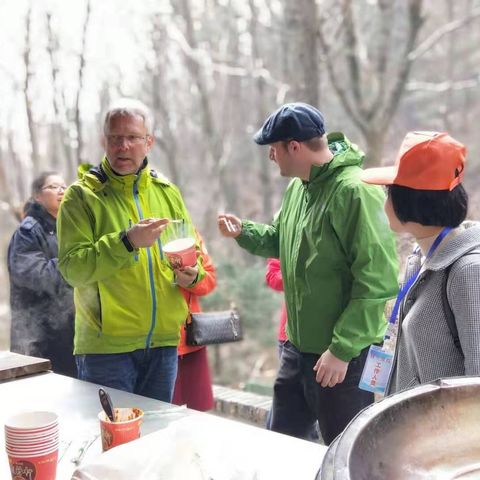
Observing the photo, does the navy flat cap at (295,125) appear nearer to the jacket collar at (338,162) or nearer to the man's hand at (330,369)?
the jacket collar at (338,162)

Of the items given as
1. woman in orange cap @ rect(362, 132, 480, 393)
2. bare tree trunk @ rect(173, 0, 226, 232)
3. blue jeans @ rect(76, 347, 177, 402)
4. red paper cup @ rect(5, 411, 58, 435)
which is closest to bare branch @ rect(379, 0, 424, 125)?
bare tree trunk @ rect(173, 0, 226, 232)

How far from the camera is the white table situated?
4.91ft

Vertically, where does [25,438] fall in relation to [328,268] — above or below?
below

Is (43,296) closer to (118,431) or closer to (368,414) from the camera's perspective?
(118,431)

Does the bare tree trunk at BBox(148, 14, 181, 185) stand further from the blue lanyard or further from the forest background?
the blue lanyard

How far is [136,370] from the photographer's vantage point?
95.3 inches

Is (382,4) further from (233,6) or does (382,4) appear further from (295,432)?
(295,432)

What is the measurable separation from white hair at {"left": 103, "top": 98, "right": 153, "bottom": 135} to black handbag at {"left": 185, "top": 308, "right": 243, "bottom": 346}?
3.04ft

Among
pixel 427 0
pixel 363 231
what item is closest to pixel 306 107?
pixel 363 231

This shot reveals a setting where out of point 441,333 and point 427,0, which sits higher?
point 427,0

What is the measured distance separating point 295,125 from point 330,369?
88 cm

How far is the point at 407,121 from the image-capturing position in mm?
12555

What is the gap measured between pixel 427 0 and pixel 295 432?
12766 mm

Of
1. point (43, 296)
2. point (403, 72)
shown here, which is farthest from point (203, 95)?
point (43, 296)
